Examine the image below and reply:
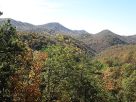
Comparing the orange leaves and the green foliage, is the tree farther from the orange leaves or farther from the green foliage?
the green foliage

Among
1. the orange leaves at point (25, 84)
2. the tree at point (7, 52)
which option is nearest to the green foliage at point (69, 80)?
the orange leaves at point (25, 84)

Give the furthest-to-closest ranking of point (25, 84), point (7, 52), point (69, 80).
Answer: point (69, 80)
point (25, 84)
point (7, 52)

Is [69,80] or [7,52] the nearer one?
[7,52]

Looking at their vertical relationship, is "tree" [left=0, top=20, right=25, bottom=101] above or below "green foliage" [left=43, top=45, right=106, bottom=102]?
above

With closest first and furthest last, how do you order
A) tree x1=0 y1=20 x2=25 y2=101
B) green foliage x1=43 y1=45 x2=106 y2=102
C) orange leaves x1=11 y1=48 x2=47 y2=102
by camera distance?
tree x1=0 y1=20 x2=25 y2=101
orange leaves x1=11 y1=48 x2=47 y2=102
green foliage x1=43 y1=45 x2=106 y2=102

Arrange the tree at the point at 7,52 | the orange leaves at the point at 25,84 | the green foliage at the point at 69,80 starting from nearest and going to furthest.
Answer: the tree at the point at 7,52 < the orange leaves at the point at 25,84 < the green foliage at the point at 69,80

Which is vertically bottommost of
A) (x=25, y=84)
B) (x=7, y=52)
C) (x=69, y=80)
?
(x=25, y=84)

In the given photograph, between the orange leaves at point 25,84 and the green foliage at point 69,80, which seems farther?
the green foliage at point 69,80

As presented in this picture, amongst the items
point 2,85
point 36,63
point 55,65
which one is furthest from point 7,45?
point 36,63

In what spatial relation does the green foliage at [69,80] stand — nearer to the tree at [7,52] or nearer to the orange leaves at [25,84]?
the orange leaves at [25,84]

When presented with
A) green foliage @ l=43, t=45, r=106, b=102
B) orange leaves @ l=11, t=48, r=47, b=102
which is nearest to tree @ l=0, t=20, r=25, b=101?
orange leaves @ l=11, t=48, r=47, b=102

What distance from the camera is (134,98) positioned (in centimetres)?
9294

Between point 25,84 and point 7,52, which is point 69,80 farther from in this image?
point 7,52

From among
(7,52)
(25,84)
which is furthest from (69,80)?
(7,52)
